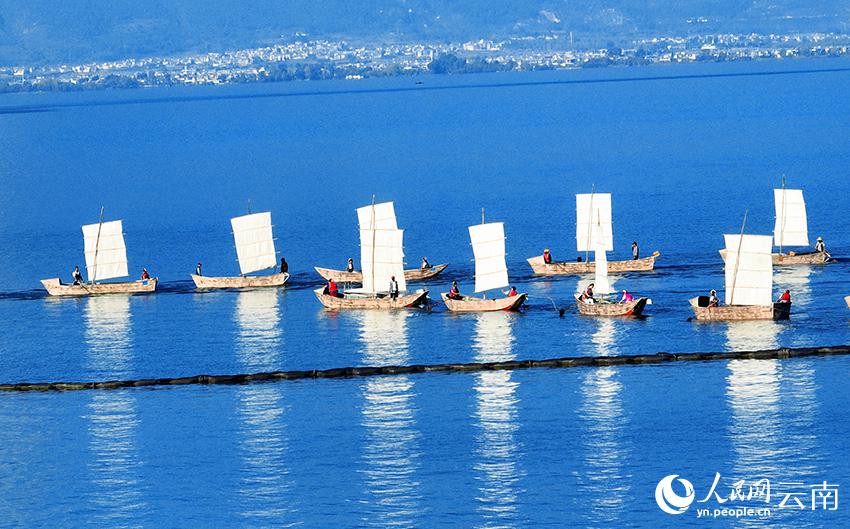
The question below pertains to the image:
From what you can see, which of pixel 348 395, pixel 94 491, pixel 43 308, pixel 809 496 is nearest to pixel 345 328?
pixel 348 395

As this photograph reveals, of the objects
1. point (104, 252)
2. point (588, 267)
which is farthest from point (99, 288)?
point (588, 267)

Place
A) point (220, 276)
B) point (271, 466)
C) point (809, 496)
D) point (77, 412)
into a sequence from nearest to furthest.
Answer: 1. point (809, 496)
2. point (271, 466)
3. point (77, 412)
4. point (220, 276)

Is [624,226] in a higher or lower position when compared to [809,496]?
higher

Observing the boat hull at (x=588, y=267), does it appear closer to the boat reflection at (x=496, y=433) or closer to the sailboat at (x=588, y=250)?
the sailboat at (x=588, y=250)

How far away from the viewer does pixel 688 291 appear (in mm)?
116250

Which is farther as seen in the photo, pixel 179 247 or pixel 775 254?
pixel 179 247

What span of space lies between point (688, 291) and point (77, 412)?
46.4 m

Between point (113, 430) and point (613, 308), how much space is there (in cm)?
3681

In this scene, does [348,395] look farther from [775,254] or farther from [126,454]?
[775,254]

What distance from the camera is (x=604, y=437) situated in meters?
80.4

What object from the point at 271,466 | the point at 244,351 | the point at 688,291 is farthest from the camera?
the point at 688,291

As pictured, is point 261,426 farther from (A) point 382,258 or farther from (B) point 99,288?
(B) point 99,288

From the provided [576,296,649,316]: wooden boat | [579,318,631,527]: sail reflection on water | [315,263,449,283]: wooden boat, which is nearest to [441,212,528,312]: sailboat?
[576,296,649,316]: wooden boat

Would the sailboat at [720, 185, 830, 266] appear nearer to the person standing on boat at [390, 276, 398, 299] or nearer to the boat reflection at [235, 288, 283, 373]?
the person standing on boat at [390, 276, 398, 299]
